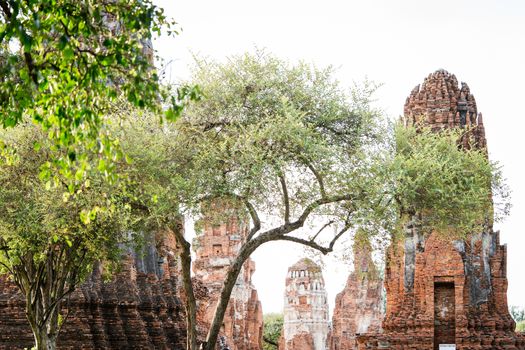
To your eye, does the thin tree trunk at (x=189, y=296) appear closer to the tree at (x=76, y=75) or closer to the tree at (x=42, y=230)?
the tree at (x=42, y=230)

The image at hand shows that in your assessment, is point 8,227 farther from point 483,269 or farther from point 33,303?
point 483,269

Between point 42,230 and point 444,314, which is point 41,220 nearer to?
point 42,230

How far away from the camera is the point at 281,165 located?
52.2 ft

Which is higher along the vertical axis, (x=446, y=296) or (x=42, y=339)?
(x=446, y=296)

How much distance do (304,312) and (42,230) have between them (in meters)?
36.2

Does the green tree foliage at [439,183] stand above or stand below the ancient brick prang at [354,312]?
above

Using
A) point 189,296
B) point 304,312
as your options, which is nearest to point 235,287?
point 304,312

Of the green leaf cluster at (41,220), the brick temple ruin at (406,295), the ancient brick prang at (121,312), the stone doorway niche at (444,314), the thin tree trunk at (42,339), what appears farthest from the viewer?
the stone doorway niche at (444,314)

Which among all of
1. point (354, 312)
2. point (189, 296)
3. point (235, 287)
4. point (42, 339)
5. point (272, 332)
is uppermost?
point (235, 287)

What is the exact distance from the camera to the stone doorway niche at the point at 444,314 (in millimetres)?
21688

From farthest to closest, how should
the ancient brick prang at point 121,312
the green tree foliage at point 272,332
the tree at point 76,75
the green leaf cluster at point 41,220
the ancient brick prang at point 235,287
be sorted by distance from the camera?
1. the green tree foliage at point 272,332
2. the ancient brick prang at point 235,287
3. the ancient brick prang at point 121,312
4. the green leaf cluster at point 41,220
5. the tree at point 76,75

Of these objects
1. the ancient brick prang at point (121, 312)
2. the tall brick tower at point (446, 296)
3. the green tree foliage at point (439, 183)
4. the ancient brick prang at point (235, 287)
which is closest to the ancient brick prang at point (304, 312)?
the ancient brick prang at point (235, 287)

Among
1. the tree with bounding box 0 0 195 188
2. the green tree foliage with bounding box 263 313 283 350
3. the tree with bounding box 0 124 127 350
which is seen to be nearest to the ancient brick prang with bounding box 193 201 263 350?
the green tree foliage with bounding box 263 313 283 350

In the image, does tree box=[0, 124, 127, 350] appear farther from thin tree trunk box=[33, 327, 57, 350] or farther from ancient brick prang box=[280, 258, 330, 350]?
ancient brick prang box=[280, 258, 330, 350]
